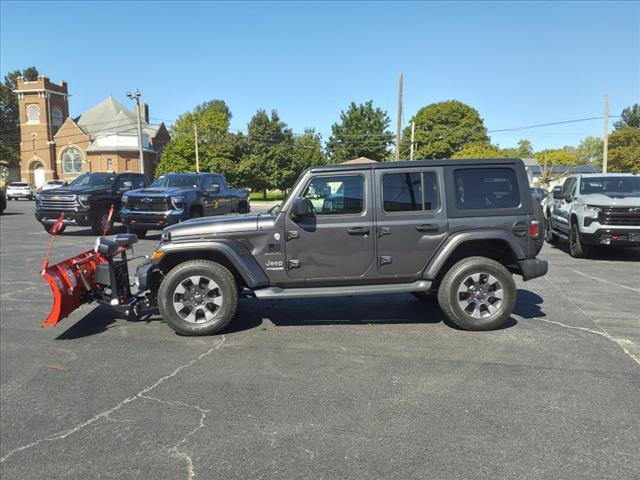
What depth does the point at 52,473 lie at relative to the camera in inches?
112

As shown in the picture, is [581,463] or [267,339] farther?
[267,339]

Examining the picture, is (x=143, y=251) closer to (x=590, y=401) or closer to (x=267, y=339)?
(x=267, y=339)

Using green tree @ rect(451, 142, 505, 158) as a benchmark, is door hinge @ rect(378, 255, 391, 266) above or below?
below

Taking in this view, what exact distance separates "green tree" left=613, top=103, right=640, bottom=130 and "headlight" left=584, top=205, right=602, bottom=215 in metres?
111

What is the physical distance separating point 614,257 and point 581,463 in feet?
31.8

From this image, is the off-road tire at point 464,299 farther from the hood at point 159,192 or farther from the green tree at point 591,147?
the green tree at point 591,147

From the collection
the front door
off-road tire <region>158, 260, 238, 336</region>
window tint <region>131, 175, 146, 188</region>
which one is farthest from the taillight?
window tint <region>131, 175, 146, 188</region>

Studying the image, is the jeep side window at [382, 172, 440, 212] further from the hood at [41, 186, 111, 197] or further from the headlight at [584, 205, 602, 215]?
the hood at [41, 186, 111, 197]

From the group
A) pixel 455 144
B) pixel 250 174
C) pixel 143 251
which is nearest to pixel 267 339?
pixel 143 251

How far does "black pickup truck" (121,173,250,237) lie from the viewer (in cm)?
1326

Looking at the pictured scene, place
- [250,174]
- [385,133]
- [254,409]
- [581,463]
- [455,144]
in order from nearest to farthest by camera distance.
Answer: [581,463], [254,409], [250,174], [385,133], [455,144]

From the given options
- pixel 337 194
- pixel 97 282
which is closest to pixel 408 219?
pixel 337 194

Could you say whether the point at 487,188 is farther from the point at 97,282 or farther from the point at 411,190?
the point at 97,282

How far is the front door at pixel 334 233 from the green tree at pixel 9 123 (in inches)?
3380
